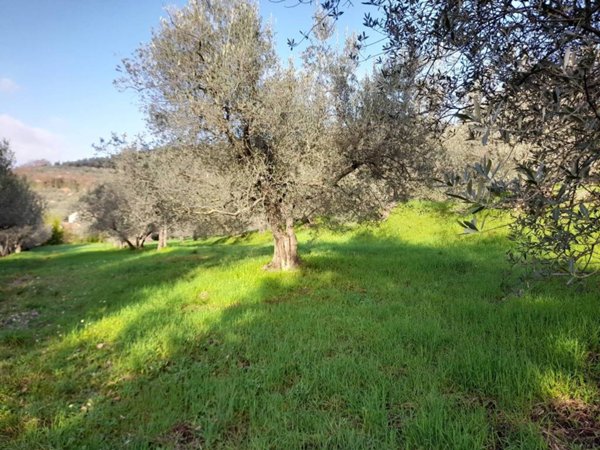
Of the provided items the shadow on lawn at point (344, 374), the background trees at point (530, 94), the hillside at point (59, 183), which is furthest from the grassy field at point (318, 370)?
the hillside at point (59, 183)

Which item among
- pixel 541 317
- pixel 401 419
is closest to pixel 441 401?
pixel 401 419

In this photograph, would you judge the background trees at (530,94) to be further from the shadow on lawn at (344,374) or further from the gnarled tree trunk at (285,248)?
the gnarled tree trunk at (285,248)

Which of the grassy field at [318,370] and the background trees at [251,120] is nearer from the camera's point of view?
the grassy field at [318,370]

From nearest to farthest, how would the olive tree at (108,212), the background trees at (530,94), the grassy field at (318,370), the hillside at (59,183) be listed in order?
1. the background trees at (530,94)
2. the grassy field at (318,370)
3. the olive tree at (108,212)
4. the hillside at (59,183)

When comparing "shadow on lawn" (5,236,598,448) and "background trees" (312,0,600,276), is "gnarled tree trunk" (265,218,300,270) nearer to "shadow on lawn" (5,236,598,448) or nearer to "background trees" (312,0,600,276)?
"shadow on lawn" (5,236,598,448)

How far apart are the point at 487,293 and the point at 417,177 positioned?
16.2 feet

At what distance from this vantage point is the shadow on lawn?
3.97 meters

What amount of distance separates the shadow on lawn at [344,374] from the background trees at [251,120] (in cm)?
414

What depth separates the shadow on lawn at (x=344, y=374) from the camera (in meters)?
3.97

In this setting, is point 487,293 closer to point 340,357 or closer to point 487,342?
point 487,342

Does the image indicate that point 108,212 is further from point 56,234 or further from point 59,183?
point 59,183

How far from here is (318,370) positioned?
532 cm

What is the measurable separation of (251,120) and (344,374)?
27.0 ft

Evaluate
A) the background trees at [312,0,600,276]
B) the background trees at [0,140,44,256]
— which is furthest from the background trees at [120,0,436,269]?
the background trees at [0,140,44,256]
